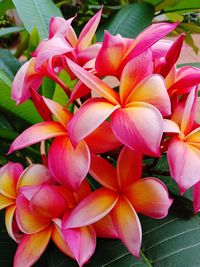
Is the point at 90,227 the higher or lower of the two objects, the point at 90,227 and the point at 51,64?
the lower

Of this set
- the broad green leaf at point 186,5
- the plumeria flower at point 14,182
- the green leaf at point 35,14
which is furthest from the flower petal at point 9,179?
the broad green leaf at point 186,5

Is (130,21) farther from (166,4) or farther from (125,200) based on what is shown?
(125,200)

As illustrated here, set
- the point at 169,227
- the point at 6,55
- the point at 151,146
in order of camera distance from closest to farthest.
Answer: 1. the point at 151,146
2. the point at 169,227
3. the point at 6,55

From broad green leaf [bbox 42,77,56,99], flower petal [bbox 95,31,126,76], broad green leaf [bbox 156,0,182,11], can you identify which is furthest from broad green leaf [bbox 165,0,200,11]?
flower petal [bbox 95,31,126,76]

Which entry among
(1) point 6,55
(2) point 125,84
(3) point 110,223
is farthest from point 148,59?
→ (1) point 6,55

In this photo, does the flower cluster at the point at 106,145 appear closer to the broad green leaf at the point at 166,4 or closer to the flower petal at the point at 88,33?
the flower petal at the point at 88,33

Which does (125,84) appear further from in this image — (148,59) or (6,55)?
(6,55)
